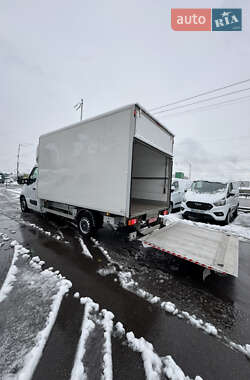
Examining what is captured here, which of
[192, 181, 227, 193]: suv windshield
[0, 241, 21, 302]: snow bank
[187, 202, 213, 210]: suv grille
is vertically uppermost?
[192, 181, 227, 193]: suv windshield

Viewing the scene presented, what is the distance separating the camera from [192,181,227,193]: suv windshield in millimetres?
7531

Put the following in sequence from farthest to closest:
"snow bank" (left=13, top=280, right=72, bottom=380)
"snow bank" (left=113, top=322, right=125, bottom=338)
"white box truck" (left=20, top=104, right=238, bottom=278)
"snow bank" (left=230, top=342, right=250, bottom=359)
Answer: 1. "white box truck" (left=20, top=104, right=238, bottom=278)
2. "snow bank" (left=113, top=322, right=125, bottom=338)
3. "snow bank" (left=230, top=342, right=250, bottom=359)
4. "snow bank" (left=13, top=280, right=72, bottom=380)

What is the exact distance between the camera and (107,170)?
3.70 meters

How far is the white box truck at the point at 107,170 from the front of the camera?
11.2 ft

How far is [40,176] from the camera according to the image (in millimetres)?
6031

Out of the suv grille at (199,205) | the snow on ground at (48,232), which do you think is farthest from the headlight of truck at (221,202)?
the snow on ground at (48,232)

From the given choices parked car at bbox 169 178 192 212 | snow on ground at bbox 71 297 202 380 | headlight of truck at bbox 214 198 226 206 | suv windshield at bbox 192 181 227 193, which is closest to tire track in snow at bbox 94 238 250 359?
snow on ground at bbox 71 297 202 380

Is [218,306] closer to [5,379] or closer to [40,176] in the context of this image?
[5,379]

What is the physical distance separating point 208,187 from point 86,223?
6407mm

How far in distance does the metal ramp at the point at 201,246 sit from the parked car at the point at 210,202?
2.93 m

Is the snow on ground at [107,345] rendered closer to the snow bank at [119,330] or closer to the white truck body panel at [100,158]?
the snow bank at [119,330]

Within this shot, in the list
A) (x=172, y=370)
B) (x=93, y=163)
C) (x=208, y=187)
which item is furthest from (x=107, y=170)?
(x=208, y=187)

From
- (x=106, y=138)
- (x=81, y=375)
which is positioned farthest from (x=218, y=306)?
(x=106, y=138)

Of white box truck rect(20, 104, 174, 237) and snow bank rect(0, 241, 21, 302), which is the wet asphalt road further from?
white box truck rect(20, 104, 174, 237)
